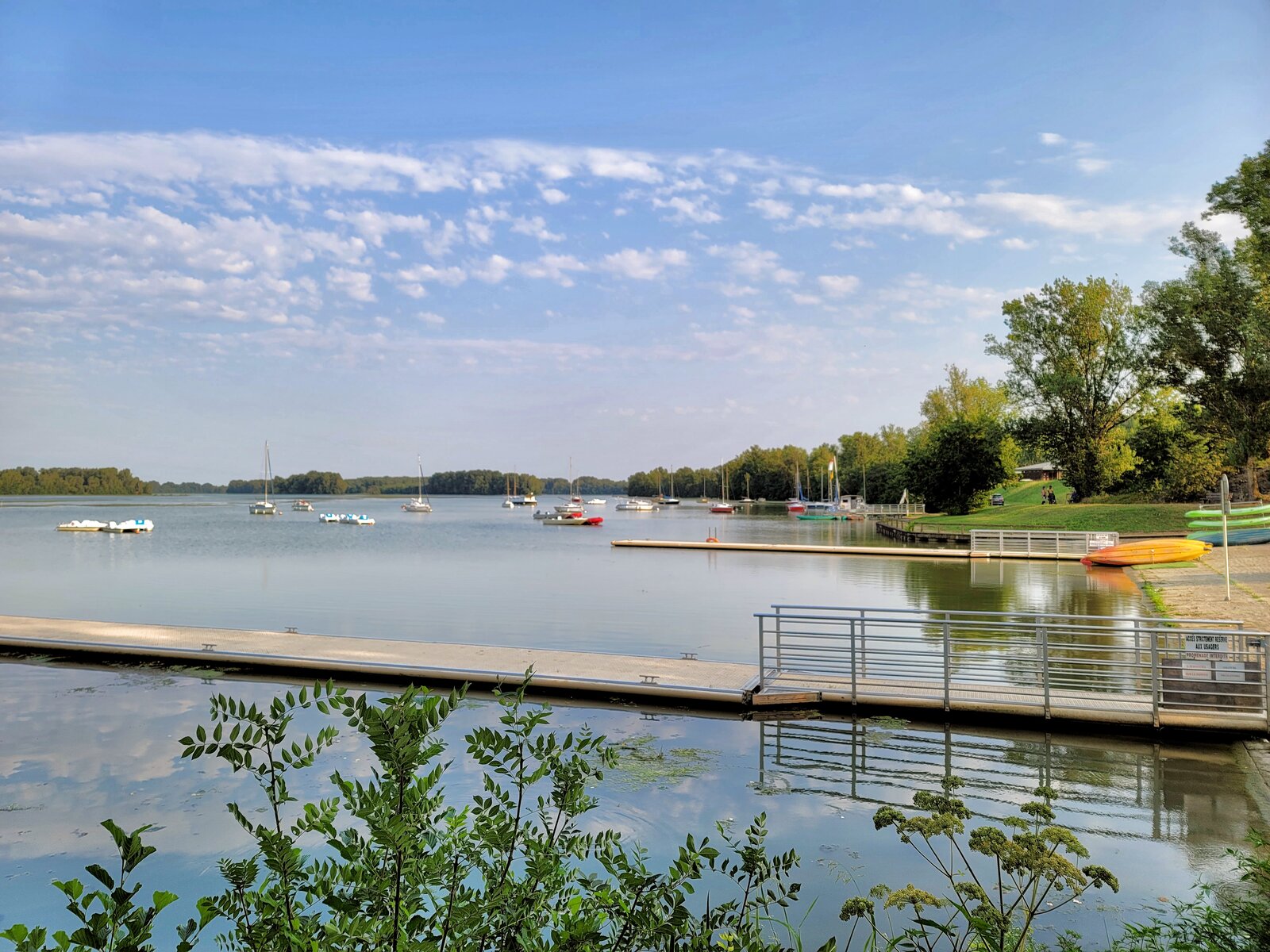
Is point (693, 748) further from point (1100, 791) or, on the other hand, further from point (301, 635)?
point (301, 635)

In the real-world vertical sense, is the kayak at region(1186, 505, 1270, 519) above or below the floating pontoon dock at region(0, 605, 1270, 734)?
above

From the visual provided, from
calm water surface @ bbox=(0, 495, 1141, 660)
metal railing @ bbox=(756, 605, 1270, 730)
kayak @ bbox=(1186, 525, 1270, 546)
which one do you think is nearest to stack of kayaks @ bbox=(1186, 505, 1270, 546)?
kayak @ bbox=(1186, 525, 1270, 546)

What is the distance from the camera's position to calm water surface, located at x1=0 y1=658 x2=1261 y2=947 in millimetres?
6832

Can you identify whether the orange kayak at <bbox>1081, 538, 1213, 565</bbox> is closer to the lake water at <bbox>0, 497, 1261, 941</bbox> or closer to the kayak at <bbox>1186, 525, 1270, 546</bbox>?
the kayak at <bbox>1186, 525, 1270, 546</bbox>

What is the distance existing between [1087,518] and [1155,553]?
14.2 meters

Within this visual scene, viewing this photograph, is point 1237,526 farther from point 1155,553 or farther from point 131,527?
point 131,527

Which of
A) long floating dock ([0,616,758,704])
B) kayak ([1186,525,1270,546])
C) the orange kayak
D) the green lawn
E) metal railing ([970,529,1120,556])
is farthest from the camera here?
A: the green lawn

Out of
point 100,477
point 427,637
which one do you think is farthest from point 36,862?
point 100,477

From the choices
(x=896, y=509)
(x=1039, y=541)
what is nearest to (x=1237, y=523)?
(x=1039, y=541)

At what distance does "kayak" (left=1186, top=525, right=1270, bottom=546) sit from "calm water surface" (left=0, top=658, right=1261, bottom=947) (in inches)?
1080

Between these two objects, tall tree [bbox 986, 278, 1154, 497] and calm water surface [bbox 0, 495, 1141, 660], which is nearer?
calm water surface [bbox 0, 495, 1141, 660]

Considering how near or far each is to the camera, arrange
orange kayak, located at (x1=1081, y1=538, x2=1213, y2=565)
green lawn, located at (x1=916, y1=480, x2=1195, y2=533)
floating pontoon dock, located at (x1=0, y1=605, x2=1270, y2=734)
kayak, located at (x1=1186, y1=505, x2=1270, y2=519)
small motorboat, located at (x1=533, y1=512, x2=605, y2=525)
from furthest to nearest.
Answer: small motorboat, located at (x1=533, y1=512, x2=605, y2=525)
green lawn, located at (x1=916, y1=480, x2=1195, y2=533)
kayak, located at (x1=1186, y1=505, x2=1270, y2=519)
orange kayak, located at (x1=1081, y1=538, x2=1213, y2=565)
floating pontoon dock, located at (x1=0, y1=605, x2=1270, y2=734)

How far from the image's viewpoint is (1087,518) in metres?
44.5

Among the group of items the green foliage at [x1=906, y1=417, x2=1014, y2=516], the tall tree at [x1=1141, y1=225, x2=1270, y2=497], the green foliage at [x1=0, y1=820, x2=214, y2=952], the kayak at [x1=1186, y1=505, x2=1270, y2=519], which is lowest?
the kayak at [x1=1186, y1=505, x2=1270, y2=519]
